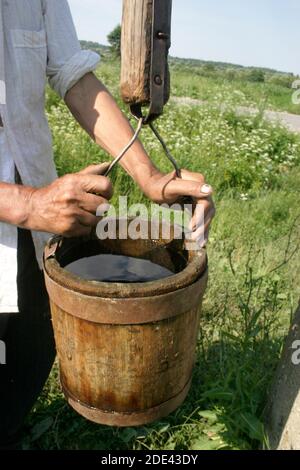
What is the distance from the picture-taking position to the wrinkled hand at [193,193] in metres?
1.61

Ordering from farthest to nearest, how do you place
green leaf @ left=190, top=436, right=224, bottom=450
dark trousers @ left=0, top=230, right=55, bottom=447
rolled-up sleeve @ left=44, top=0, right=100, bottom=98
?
1. green leaf @ left=190, top=436, right=224, bottom=450
2. dark trousers @ left=0, top=230, right=55, bottom=447
3. rolled-up sleeve @ left=44, top=0, right=100, bottom=98

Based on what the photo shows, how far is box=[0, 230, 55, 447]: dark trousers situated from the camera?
2.06 metres

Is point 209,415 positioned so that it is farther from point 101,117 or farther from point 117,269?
point 101,117

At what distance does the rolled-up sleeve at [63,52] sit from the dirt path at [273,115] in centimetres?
742

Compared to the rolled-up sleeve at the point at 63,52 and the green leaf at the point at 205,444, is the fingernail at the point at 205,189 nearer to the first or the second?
the rolled-up sleeve at the point at 63,52

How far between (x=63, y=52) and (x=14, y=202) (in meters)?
0.82

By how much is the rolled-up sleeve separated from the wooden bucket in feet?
2.58

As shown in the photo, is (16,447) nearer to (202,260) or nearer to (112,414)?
(112,414)

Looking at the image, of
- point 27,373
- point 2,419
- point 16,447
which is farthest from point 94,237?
point 16,447

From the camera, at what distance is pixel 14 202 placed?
152 centimetres

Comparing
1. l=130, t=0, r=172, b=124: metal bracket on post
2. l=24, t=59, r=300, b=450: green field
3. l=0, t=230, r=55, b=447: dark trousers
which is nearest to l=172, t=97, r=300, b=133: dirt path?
l=24, t=59, r=300, b=450: green field

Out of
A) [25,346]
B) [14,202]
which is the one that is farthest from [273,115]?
[14,202]

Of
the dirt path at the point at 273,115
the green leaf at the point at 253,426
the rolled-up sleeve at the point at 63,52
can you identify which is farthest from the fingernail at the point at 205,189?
the dirt path at the point at 273,115

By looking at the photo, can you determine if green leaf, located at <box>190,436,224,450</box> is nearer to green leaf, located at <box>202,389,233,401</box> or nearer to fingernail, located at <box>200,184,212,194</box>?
green leaf, located at <box>202,389,233,401</box>
